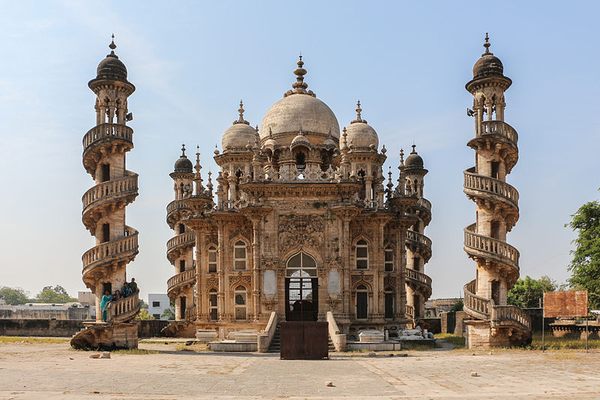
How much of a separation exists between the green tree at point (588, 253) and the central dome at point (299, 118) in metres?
18.2

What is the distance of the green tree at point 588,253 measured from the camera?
48.1 metres

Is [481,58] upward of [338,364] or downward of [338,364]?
upward

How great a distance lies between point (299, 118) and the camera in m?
47.1

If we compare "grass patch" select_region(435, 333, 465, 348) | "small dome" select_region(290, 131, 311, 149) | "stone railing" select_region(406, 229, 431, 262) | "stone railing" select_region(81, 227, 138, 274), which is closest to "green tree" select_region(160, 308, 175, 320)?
"stone railing" select_region(406, 229, 431, 262)

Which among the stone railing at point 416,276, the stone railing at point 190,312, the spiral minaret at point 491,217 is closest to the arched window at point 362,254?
the spiral minaret at point 491,217

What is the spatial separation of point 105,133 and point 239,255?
11.0 meters

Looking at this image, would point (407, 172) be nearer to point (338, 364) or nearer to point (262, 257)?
point (262, 257)

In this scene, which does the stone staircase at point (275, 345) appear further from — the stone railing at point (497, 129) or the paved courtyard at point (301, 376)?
the stone railing at point (497, 129)

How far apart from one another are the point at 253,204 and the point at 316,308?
22.8 ft

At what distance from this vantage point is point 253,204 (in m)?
40.4

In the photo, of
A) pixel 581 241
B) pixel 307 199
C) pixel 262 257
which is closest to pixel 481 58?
pixel 307 199

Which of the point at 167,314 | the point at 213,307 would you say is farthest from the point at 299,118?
the point at 167,314

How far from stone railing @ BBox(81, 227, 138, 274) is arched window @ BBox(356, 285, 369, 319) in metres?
13.7

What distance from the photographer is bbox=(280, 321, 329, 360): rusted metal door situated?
29609 millimetres
